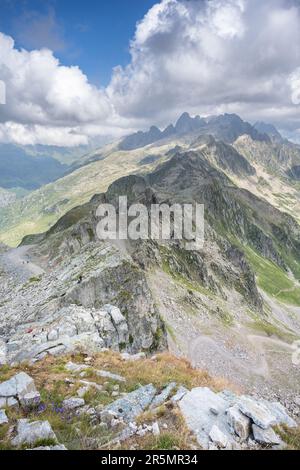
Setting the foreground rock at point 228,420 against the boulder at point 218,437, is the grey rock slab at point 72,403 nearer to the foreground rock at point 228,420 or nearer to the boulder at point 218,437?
the foreground rock at point 228,420

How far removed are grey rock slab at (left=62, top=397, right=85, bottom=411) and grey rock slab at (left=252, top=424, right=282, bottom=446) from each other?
7.79m

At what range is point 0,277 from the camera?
76.4 meters

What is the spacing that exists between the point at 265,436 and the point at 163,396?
5.17 m

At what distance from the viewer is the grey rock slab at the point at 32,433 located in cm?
1234

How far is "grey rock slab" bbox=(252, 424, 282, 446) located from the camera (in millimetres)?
13297

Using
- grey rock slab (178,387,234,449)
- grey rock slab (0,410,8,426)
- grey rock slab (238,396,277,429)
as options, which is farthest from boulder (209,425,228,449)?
grey rock slab (0,410,8,426)

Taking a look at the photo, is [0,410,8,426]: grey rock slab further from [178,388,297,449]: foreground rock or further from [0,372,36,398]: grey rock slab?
[178,388,297,449]: foreground rock

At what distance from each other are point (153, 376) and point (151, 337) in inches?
1055

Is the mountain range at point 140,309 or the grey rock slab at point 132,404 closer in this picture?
the grey rock slab at point 132,404

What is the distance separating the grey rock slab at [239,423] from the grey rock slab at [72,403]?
6.79m

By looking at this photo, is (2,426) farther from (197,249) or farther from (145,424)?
(197,249)

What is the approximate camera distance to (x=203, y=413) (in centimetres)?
1489

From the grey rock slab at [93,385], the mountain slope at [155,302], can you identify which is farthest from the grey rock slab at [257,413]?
the mountain slope at [155,302]
